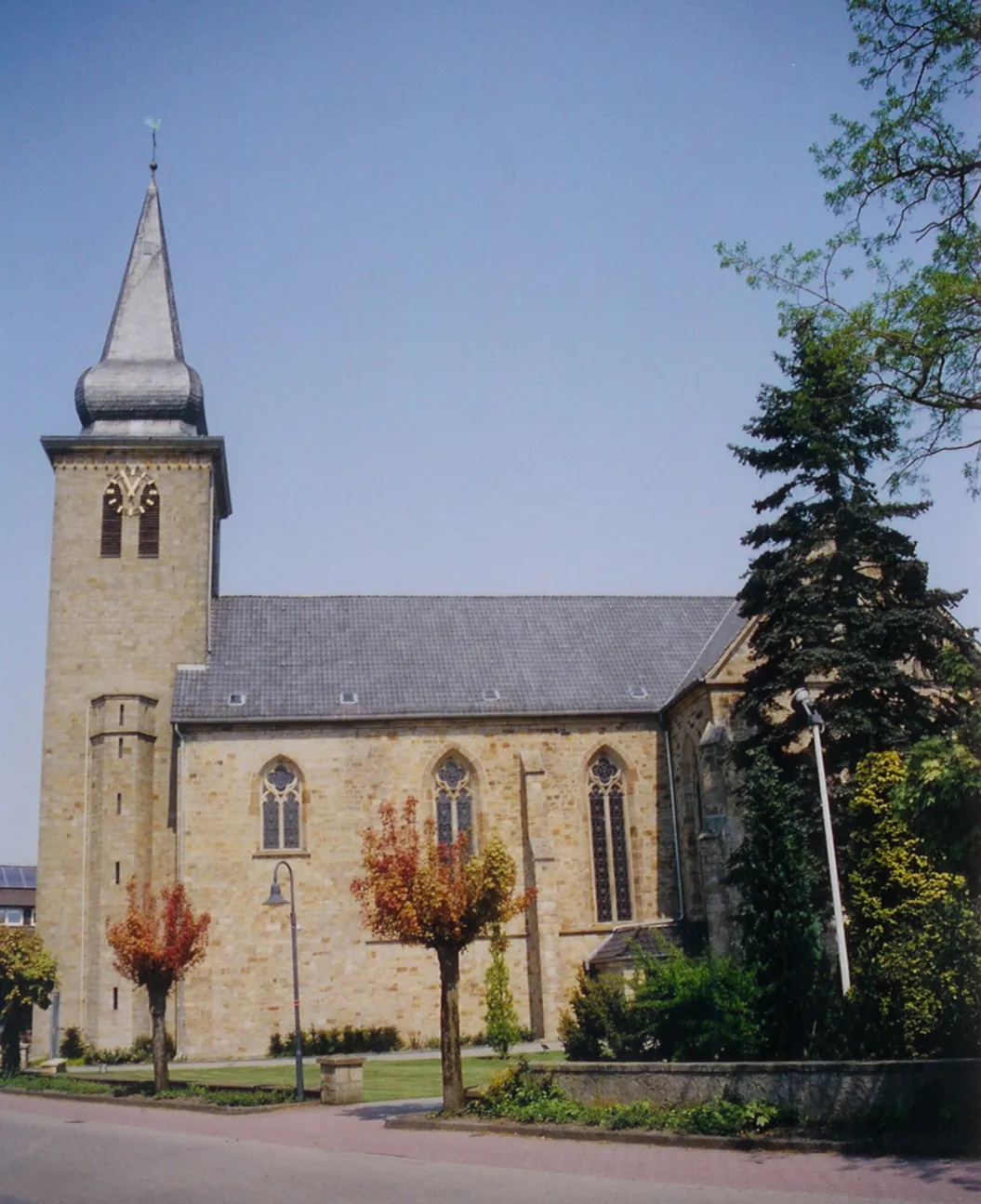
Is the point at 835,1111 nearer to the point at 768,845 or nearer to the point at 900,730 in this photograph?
the point at 768,845

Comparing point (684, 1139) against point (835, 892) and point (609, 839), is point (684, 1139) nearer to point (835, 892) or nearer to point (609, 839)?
point (835, 892)

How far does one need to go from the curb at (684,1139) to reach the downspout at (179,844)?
646 inches

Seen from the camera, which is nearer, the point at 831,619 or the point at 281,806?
the point at 831,619

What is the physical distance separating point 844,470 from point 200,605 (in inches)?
808

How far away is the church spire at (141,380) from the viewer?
38.1 m

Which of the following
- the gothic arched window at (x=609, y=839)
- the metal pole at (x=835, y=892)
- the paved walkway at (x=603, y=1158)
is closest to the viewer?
the paved walkway at (x=603, y=1158)

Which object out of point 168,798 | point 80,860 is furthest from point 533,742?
point 80,860

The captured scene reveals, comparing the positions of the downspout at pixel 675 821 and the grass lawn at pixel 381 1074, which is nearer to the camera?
the grass lawn at pixel 381 1074

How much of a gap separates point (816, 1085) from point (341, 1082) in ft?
32.8

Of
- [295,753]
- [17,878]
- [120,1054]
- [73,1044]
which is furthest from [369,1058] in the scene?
[17,878]

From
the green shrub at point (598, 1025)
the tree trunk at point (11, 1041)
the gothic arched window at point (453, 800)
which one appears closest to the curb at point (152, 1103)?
the green shrub at point (598, 1025)

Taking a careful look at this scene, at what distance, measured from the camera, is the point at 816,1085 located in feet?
46.1

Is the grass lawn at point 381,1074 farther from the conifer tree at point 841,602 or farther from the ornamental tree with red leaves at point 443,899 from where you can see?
the conifer tree at point 841,602

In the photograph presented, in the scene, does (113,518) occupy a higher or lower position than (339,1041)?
higher
